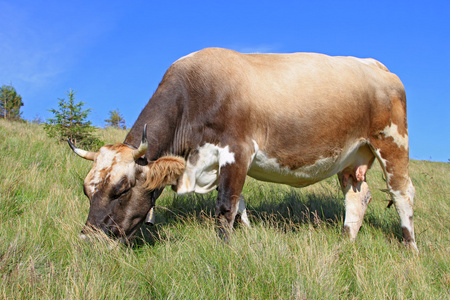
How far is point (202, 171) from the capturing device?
4.79 meters

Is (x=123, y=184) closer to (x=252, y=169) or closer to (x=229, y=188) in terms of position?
(x=229, y=188)

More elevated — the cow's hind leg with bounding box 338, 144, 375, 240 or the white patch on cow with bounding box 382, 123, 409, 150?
the white patch on cow with bounding box 382, 123, 409, 150

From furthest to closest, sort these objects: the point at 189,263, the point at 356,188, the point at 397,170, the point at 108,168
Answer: the point at 356,188
the point at 397,170
the point at 108,168
the point at 189,263

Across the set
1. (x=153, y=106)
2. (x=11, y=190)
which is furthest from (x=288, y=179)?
(x=11, y=190)

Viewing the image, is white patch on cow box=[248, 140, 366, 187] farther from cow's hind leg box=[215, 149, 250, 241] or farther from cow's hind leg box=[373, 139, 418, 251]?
cow's hind leg box=[215, 149, 250, 241]

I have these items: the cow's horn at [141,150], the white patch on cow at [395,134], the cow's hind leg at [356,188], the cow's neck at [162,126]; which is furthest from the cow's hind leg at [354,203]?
the cow's horn at [141,150]

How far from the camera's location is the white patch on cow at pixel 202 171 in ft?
15.2

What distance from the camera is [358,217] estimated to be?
5938 mm

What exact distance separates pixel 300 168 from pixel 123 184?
2488 millimetres

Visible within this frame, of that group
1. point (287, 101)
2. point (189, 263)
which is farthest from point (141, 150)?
point (287, 101)

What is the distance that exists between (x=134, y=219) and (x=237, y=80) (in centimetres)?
217

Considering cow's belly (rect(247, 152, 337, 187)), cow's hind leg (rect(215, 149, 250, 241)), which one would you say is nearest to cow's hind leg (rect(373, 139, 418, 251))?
cow's belly (rect(247, 152, 337, 187))

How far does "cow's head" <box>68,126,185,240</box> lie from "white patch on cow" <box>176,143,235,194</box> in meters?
0.44

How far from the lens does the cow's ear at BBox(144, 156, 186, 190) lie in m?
4.18
